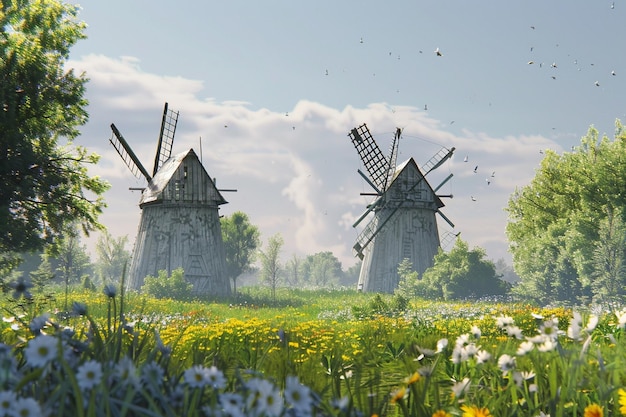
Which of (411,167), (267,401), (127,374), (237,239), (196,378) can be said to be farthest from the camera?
(237,239)

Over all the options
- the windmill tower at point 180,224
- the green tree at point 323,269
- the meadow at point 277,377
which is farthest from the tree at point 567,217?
the green tree at point 323,269

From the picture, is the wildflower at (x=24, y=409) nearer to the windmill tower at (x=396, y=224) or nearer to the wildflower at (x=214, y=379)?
the wildflower at (x=214, y=379)

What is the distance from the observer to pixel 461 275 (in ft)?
115

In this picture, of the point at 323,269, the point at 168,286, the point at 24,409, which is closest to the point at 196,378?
the point at 24,409

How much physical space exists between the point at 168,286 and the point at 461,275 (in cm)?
1548

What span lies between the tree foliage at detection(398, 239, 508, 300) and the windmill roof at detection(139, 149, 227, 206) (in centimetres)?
1105

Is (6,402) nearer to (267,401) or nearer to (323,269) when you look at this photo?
(267,401)

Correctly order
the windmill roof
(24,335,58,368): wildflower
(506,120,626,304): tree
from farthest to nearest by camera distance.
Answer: the windmill roof
(506,120,626,304): tree
(24,335,58,368): wildflower

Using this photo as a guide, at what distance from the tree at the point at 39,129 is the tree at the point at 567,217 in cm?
2141

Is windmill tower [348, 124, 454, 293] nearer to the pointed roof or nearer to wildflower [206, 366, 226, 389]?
the pointed roof

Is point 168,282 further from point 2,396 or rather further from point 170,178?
Answer: point 2,396

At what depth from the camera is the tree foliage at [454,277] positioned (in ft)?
115

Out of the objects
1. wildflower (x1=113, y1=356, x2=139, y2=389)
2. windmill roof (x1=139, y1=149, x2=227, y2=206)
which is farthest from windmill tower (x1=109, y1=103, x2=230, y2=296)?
wildflower (x1=113, y1=356, x2=139, y2=389)

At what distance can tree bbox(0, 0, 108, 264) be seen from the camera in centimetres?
1612
